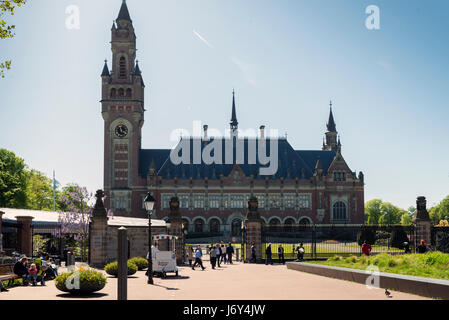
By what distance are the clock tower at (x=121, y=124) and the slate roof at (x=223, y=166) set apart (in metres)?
3.72

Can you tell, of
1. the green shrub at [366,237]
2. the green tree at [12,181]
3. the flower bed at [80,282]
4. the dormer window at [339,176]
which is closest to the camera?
the flower bed at [80,282]

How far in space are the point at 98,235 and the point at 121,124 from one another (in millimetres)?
53781

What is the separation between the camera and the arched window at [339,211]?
83875 mm

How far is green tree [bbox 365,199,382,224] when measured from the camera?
139125 mm

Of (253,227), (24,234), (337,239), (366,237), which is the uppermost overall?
(253,227)

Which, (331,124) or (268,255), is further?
(331,124)

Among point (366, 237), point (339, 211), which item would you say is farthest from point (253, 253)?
point (339, 211)

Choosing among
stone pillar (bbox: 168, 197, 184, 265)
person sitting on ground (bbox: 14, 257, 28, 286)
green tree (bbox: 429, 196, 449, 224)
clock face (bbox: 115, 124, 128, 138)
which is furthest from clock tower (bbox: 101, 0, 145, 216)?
green tree (bbox: 429, 196, 449, 224)

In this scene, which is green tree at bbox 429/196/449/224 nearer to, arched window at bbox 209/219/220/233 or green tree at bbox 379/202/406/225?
green tree at bbox 379/202/406/225

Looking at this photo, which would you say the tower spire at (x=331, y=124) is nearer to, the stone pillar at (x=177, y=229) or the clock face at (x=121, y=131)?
the clock face at (x=121, y=131)

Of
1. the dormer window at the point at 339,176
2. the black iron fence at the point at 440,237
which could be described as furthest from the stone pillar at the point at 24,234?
the dormer window at the point at 339,176

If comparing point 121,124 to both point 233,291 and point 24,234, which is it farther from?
point 233,291

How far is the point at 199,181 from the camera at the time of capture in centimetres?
8362
